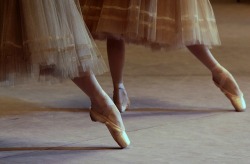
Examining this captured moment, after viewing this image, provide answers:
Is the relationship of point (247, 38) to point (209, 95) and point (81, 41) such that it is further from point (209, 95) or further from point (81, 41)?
point (81, 41)

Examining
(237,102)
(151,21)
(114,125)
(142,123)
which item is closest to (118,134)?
(114,125)

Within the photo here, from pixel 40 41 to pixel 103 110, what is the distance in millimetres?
377

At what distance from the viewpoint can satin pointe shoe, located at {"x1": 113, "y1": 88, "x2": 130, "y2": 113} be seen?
3.15 m

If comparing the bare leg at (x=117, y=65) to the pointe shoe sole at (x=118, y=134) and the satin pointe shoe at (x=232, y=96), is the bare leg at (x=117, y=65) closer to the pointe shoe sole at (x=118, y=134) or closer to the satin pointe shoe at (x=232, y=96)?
the satin pointe shoe at (x=232, y=96)

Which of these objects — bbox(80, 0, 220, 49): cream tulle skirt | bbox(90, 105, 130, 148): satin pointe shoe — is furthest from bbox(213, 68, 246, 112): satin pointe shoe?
bbox(90, 105, 130, 148): satin pointe shoe

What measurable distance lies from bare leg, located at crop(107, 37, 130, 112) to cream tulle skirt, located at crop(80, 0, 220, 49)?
0.34 feet

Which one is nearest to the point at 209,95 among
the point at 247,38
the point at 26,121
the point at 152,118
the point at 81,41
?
the point at 152,118

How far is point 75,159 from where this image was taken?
237 centimetres

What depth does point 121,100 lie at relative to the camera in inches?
125

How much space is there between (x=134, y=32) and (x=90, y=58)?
1.83 ft

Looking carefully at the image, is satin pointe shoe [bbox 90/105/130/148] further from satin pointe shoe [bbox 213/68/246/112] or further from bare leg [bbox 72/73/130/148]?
satin pointe shoe [bbox 213/68/246/112]

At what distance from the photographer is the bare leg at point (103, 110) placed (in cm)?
250

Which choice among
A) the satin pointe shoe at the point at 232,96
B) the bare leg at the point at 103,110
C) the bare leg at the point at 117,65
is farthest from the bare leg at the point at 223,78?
the bare leg at the point at 103,110

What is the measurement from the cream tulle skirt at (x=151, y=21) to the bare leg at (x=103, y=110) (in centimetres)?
51
